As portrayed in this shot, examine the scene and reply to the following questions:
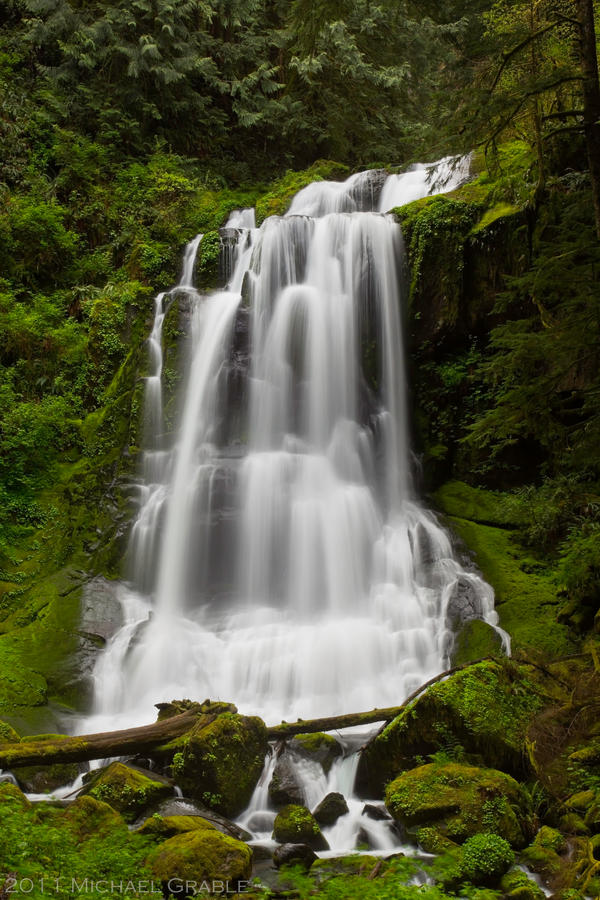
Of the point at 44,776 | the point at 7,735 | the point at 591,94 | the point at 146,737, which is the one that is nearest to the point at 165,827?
the point at 146,737

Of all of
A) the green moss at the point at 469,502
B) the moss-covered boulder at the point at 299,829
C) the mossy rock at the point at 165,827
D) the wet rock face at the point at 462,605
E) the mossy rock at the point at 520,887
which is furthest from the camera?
the green moss at the point at 469,502

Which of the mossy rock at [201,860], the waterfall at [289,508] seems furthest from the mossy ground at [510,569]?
the mossy rock at [201,860]

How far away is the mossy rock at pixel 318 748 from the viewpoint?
21.4ft

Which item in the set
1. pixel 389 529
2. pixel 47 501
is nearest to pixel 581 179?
pixel 389 529

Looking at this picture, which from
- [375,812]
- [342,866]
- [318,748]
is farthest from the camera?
[318,748]

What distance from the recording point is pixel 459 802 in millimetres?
5023

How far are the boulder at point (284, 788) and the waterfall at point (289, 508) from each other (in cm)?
154

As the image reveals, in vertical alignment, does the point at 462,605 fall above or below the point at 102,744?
above

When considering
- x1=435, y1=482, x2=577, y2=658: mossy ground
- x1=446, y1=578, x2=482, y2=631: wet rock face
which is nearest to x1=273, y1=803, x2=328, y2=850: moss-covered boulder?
x1=435, y1=482, x2=577, y2=658: mossy ground

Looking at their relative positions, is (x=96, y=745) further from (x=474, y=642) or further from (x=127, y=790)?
(x=474, y=642)

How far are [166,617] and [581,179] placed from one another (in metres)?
8.89

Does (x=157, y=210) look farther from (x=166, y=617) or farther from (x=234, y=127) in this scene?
(x=166, y=617)

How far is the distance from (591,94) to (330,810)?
680 centimetres

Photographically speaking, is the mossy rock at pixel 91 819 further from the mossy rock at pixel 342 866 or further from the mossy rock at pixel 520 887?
the mossy rock at pixel 520 887
